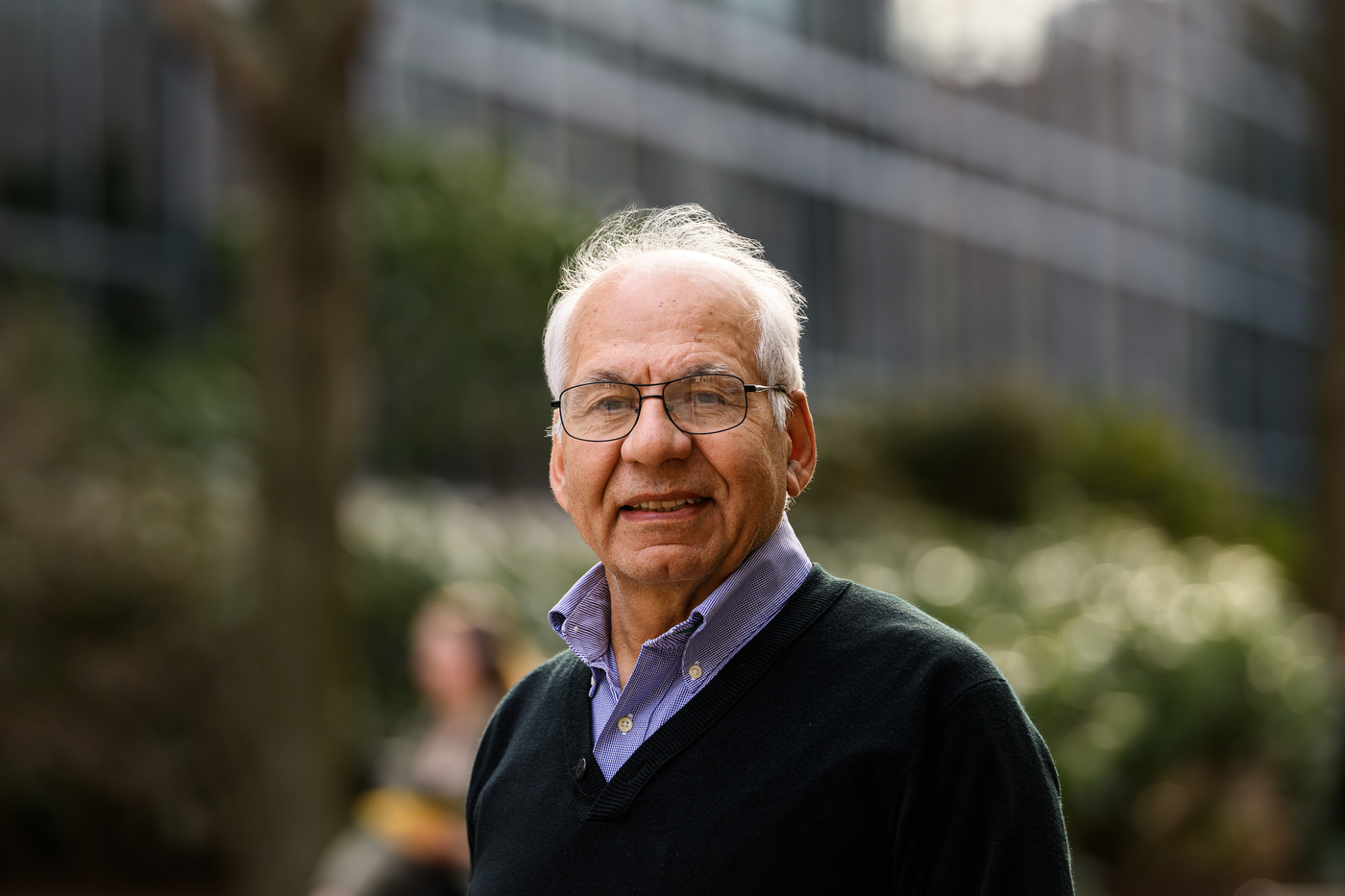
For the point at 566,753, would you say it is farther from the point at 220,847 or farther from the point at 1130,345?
the point at 1130,345

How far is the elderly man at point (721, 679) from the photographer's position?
1611 millimetres

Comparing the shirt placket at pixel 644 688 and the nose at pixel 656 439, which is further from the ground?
the nose at pixel 656 439

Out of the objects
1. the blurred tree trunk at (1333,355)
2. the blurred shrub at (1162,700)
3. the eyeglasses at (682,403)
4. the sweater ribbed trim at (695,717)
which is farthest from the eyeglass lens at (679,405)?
the blurred tree trunk at (1333,355)

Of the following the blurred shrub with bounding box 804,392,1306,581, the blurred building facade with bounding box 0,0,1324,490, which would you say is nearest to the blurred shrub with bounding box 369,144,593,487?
the blurred building facade with bounding box 0,0,1324,490

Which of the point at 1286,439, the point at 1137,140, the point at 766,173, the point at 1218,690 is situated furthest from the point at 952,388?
the point at 1286,439

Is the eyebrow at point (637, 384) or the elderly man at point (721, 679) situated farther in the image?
the eyebrow at point (637, 384)

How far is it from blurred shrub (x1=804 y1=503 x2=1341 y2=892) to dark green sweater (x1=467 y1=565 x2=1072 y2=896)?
20.4ft

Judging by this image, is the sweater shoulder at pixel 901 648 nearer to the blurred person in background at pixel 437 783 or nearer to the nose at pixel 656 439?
the nose at pixel 656 439

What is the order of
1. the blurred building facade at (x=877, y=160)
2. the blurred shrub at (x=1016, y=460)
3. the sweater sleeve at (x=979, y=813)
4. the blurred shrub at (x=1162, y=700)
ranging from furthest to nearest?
the blurred shrub at (x=1016, y=460)
the blurred building facade at (x=877, y=160)
the blurred shrub at (x=1162, y=700)
the sweater sleeve at (x=979, y=813)

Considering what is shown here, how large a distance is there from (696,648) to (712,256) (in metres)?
0.48

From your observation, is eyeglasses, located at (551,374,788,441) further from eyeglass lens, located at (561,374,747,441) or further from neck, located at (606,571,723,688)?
neck, located at (606,571,723,688)

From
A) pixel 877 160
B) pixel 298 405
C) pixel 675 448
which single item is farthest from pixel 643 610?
pixel 877 160

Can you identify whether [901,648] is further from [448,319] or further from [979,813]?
[448,319]

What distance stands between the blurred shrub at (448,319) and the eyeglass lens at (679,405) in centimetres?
1160
